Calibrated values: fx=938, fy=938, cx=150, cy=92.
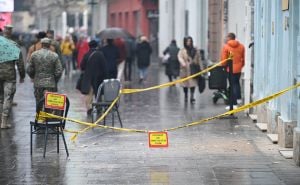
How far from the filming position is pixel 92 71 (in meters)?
21.2

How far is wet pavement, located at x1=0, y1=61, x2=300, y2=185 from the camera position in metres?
12.2

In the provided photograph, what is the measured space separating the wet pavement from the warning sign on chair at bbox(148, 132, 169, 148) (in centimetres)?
15

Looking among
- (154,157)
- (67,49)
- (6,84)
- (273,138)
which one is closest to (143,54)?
(67,49)

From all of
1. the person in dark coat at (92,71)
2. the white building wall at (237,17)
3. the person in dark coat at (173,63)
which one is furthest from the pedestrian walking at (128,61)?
the person in dark coat at (92,71)

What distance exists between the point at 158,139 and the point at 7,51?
441cm

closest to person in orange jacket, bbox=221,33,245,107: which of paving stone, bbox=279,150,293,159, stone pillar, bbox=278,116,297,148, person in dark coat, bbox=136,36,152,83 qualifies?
stone pillar, bbox=278,116,297,148

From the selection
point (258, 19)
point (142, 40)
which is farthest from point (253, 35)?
point (142, 40)

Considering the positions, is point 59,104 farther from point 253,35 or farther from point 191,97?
point 191,97

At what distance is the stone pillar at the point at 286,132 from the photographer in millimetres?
14375

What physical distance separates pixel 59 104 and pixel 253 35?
7650 millimetres

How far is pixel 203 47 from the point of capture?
37.9 metres

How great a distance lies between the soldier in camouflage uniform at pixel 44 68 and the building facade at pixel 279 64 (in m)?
3.96

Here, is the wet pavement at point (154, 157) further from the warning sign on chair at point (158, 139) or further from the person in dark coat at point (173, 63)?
the person in dark coat at point (173, 63)

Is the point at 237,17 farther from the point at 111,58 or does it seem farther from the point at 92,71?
the point at 92,71
